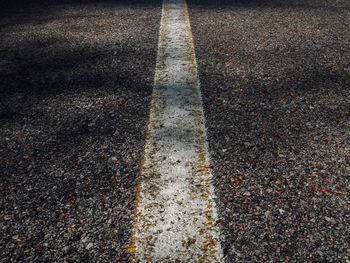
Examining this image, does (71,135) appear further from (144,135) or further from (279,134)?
(279,134)

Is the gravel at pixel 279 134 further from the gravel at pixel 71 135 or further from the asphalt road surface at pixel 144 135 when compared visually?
the gravel at pixel 71 135

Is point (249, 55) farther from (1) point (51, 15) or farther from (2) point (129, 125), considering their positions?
(1) point (51, 15)

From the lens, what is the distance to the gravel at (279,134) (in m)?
1.29

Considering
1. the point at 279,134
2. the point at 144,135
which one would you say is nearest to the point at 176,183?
the point at 144,135

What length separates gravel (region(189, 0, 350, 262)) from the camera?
51.0 inches

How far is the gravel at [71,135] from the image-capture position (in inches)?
51.8

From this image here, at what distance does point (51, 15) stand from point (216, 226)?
339 cm

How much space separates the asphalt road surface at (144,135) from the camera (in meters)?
1.30

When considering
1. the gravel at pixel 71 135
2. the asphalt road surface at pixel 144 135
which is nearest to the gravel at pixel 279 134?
the asphalt road surface at pixel 144 135

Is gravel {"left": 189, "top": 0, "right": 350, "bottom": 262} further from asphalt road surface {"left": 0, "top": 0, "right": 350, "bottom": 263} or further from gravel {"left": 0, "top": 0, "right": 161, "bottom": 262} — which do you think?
gravel {"left": 0, "top": 0, "right": 161, "bottom": 262}

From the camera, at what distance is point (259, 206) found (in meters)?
1.41

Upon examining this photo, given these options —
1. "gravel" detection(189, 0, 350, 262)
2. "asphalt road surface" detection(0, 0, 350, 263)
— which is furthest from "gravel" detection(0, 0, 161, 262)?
"gravel" detection(189, 0, 350, 262)

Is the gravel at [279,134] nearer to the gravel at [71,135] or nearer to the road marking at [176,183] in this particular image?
the road marking at [176,183]

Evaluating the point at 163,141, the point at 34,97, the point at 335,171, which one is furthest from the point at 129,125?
the point at 335,171
